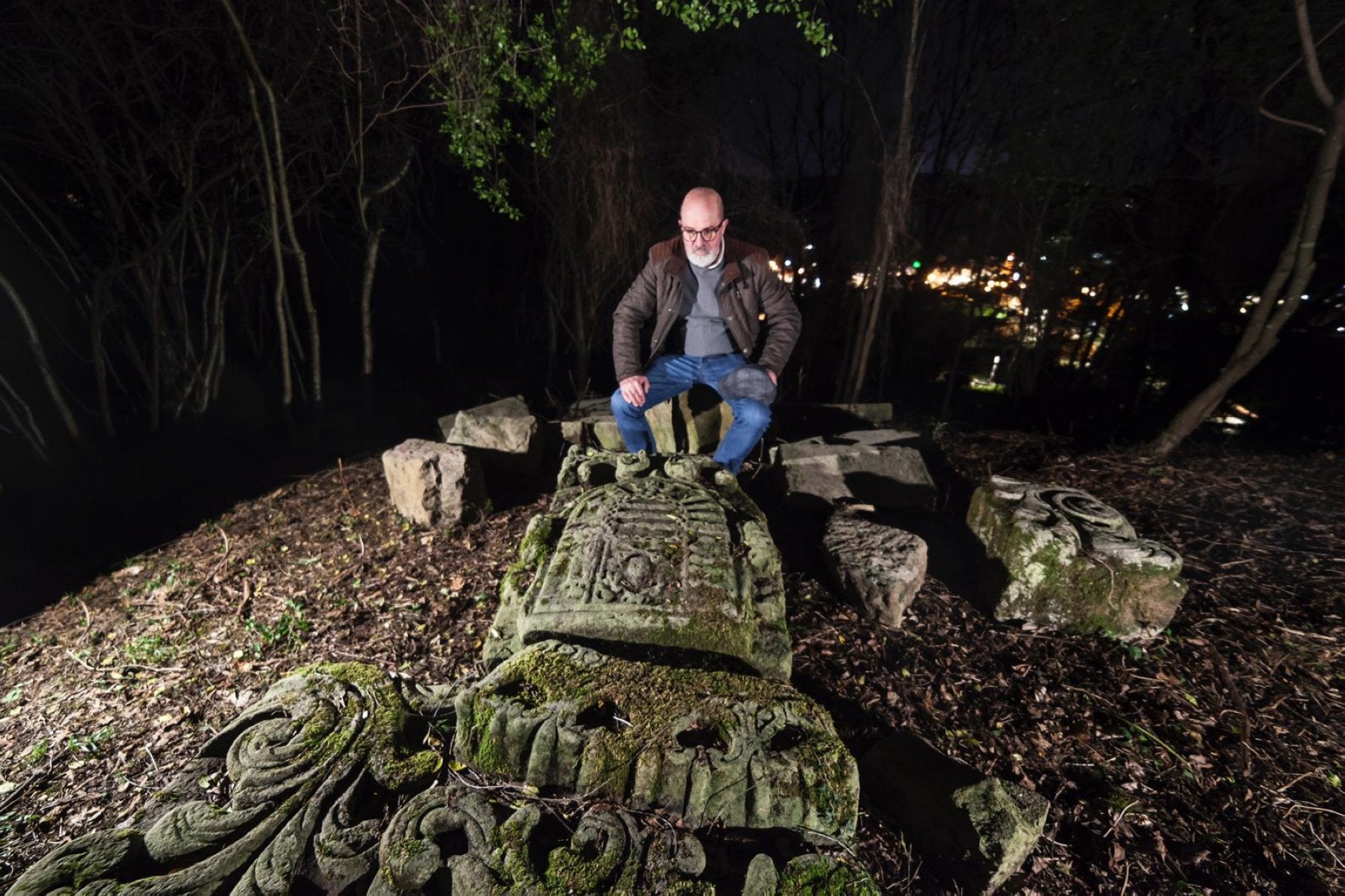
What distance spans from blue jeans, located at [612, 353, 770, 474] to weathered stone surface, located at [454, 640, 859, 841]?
1801 millimetres

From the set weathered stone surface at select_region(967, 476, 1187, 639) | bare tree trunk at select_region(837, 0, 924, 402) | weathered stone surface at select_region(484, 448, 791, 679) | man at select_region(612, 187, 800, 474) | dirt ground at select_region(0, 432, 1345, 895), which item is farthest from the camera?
bare tree trunk at select_region(837, 0, 924, 402)

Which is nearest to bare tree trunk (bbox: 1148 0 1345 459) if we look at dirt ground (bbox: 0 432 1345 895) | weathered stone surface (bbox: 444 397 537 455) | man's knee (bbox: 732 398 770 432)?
dirt ground (bbox: 0 432 1345 895)

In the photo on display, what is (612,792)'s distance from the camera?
168 cm

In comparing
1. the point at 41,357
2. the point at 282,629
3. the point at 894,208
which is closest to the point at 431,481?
the point at 282,629

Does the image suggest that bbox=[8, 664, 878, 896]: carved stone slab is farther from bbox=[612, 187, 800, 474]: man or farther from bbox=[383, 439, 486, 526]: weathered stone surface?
bbox=[612, 187, 800, 474]: man

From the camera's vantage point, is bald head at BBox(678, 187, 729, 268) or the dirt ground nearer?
the dirt ground

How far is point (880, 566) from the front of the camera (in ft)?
9.23

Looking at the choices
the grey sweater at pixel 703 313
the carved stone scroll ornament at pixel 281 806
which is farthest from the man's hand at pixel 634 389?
the carved stone scroll ornament at pixel 281 806

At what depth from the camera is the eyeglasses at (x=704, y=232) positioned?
11.0ft

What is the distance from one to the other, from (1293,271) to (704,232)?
4.40 metres

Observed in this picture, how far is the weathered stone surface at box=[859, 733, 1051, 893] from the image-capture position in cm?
164

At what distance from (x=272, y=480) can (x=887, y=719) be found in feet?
16.5

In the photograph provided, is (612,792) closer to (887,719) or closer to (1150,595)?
(887,719)

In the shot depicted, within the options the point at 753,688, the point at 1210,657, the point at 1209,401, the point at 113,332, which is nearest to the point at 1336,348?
the point at 1209,401
